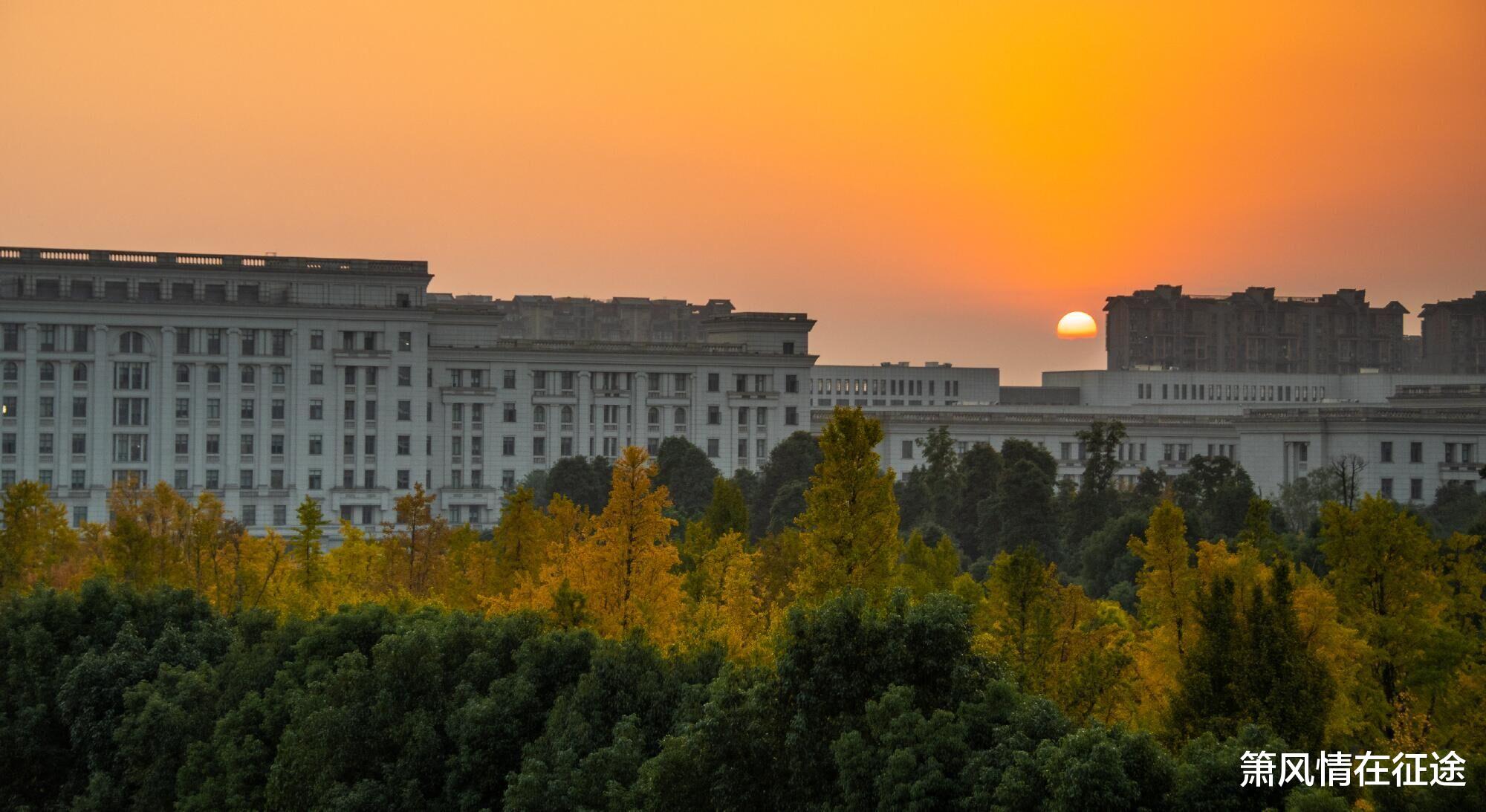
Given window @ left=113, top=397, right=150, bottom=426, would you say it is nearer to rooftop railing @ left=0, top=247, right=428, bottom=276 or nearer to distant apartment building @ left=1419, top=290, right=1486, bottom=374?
rooftop railing @ left=0, top=247, right=428, bottom=276

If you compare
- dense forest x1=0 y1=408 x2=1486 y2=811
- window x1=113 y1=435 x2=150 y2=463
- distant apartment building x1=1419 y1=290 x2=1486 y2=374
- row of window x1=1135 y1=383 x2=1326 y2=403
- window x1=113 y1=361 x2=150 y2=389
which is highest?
distant apartment building x1=1419 y1=290 x2=1486 y2=374

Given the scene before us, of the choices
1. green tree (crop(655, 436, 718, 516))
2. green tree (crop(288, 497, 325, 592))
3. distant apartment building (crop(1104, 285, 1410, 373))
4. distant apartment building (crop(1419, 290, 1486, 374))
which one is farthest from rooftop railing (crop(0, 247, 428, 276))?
distant apartment building (crop(1419, 290, 1486, 374))

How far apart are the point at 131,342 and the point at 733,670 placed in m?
86.1

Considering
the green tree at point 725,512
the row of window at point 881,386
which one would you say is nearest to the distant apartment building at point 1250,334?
the row of window at point 881,386

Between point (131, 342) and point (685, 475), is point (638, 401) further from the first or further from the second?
point (131, 342)

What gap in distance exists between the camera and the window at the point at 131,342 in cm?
10350

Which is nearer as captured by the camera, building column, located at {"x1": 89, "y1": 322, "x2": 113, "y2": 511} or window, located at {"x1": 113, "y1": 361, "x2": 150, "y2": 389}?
building column, located at {"x1": 89, "y1": 322, "x2": 113, "y2": 511}

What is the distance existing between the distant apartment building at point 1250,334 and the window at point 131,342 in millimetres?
88467

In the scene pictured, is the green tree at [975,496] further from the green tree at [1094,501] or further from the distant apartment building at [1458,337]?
the distant apartment building at [1458,337]

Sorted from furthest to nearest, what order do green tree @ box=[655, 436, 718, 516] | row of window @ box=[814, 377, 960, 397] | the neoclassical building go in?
row of window @ box=[814, 377, 960, 397]
the neoclassical building
green tree @ box=[655, 436, 718, 516]

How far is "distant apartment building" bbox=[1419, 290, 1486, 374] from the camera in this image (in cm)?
16675

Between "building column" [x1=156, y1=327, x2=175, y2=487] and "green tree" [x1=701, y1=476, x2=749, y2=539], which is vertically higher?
"building column" [x1=156, y1=327, x2=175, y2=487]

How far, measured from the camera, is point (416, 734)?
2866 centimetres

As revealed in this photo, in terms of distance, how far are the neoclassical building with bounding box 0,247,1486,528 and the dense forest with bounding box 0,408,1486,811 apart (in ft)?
184
